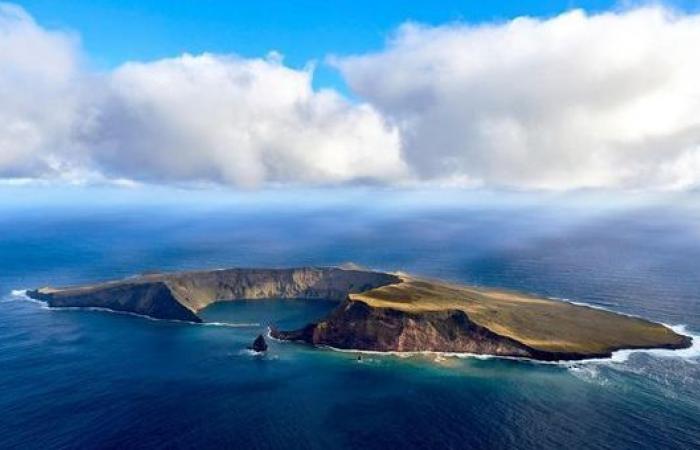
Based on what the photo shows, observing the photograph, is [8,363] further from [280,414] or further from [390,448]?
[390,448]

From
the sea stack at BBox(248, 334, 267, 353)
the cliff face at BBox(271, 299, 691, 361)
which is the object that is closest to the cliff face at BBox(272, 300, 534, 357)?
the cliff face at BBox(271, 299, 691, 361)

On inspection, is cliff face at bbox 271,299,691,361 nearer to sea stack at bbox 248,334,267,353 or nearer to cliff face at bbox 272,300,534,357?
cliff face at bbox 272,300,534,357

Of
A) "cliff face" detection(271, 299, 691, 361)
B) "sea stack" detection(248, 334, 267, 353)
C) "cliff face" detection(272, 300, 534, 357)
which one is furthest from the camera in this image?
"cliff face" detection(272, 300, 534, 357)

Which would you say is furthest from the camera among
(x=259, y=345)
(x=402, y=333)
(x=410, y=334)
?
(x=410, y=334)

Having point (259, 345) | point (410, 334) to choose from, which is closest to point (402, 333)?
point (410, 334)

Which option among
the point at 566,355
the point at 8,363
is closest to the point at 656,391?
the point at 566,355

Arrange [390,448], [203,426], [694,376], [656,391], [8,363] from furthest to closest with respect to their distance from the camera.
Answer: [8,363] < [694,376] < [656,391] < [203,426] < [390,448]

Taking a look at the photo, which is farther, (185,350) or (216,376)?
(185,350)

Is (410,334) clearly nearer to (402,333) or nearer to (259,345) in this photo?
(402,333)
